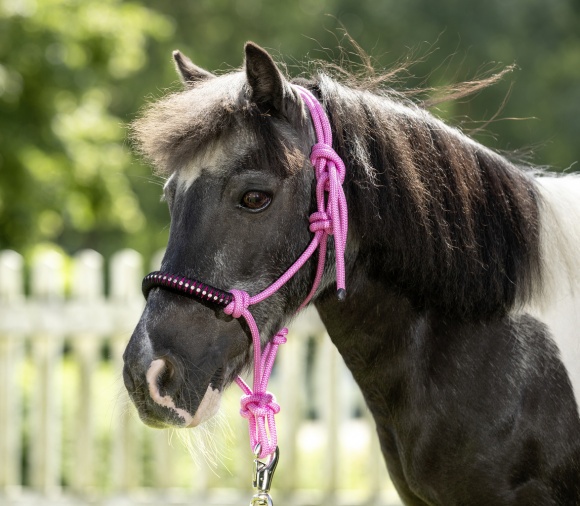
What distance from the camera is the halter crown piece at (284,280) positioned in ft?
7.47

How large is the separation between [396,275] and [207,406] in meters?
0.69

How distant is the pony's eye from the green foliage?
2.25 feet

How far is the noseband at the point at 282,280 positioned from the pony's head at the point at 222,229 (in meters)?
0.03

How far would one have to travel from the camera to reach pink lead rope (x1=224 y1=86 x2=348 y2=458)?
91.9 inches

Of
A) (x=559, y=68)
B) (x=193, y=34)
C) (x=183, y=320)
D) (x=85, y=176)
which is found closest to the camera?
(x=183, y=320)

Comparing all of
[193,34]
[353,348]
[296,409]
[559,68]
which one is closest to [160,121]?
[353,348]

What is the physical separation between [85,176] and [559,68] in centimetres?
1241

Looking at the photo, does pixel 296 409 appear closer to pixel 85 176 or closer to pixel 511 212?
pixel 511 212

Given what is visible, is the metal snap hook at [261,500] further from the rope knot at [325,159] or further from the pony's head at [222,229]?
the rope knot at [325,159]

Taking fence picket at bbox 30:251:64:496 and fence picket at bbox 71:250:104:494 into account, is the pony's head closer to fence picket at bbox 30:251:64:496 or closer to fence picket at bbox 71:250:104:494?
fence picket at bbox 71:250:104:494

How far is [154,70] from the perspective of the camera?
20.2 meters

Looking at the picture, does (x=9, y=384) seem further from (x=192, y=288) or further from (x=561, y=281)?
(x=561, y=281)

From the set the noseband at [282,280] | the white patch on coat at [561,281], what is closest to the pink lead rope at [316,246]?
the noseband at [282,280]

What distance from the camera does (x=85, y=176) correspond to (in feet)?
28.7
